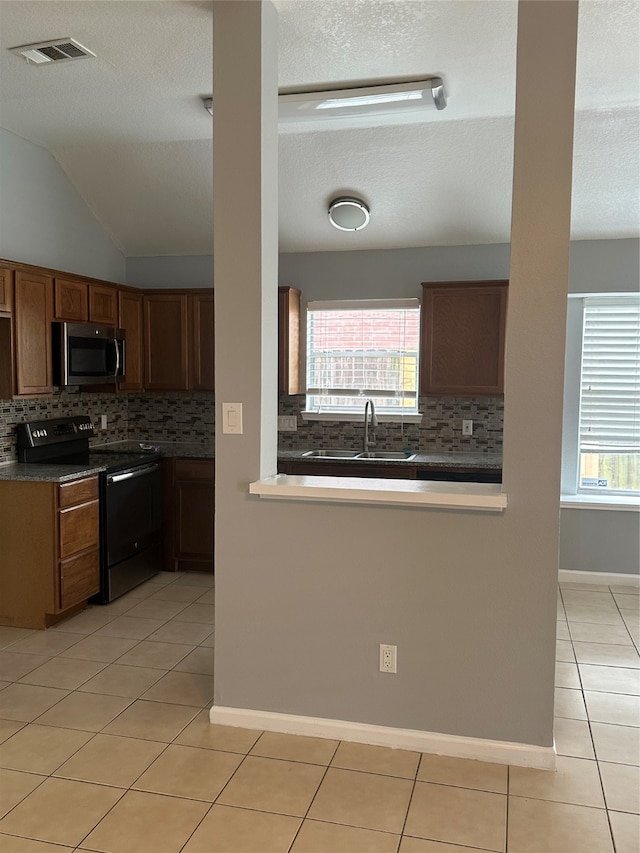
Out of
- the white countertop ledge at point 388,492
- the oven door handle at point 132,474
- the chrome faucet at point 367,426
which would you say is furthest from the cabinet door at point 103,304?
the white countertop ledge at point 388,492

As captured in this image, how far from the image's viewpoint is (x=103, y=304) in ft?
16.1

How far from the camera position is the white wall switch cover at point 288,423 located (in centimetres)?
555

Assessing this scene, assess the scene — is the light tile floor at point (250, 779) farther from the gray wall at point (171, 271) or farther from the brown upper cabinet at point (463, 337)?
the gray wall at point (171, 271)

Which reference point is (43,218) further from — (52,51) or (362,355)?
(362,355)

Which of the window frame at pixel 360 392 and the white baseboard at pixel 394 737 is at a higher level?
the window frame at pixel 360 392

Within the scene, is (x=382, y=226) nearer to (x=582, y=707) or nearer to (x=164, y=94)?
(x=164, y=94)

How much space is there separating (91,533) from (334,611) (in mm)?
1982

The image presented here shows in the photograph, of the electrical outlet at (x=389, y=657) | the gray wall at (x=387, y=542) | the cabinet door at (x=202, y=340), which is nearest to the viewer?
the gray wall at (x=387, y=542)

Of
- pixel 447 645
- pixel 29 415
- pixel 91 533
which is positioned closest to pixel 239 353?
pixel 447 645

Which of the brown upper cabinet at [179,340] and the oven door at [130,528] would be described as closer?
the oven door at [130,528]

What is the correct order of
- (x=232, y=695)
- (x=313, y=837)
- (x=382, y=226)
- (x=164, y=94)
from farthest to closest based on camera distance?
(x=382, y=226)
(x=164, y=94)
(x=232, y=695)
(x=313, y=837)

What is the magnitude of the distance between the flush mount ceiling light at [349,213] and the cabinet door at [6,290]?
2.06 m

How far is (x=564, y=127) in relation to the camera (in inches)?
99.2

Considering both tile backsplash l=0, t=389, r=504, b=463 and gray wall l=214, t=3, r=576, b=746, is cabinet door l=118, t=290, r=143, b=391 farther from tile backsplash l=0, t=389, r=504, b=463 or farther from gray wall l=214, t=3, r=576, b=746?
gray wall l=214, t=3, r=576, b=746
